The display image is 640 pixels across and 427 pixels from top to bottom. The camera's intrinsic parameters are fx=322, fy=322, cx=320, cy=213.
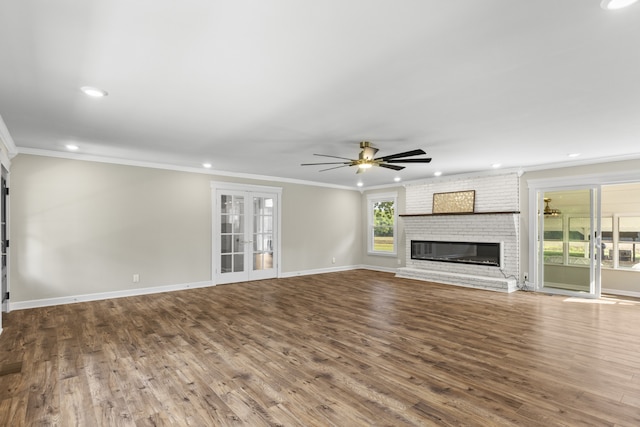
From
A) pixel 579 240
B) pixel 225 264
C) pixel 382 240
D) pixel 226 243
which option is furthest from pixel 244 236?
pixel 579 240

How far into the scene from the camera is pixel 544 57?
228 cm

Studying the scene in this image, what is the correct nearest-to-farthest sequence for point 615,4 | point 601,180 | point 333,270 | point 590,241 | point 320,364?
point 615,4 < point 320,364 < point 601,180 < point 590,241 < point 333,270

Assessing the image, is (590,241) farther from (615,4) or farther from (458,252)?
(615,4)

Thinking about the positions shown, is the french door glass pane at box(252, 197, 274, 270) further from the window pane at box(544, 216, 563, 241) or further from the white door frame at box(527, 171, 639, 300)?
the window pane at box(544, 216, 563, 241)

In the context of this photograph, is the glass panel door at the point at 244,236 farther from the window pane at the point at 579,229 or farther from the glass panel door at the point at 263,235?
the window pane at the point at 579,229

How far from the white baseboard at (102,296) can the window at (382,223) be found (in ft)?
15.6

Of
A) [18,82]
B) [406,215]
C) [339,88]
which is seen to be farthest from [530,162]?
[18,82]

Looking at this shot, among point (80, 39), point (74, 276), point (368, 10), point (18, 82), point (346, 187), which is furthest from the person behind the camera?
point (346, 187)

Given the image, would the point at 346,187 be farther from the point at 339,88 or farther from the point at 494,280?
the point at 339,88

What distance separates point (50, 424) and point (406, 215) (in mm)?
7420

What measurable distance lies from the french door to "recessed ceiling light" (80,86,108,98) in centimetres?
397

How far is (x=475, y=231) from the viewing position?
709 centimetres

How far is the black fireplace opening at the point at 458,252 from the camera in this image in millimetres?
6875

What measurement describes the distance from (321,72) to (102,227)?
5008 mm
